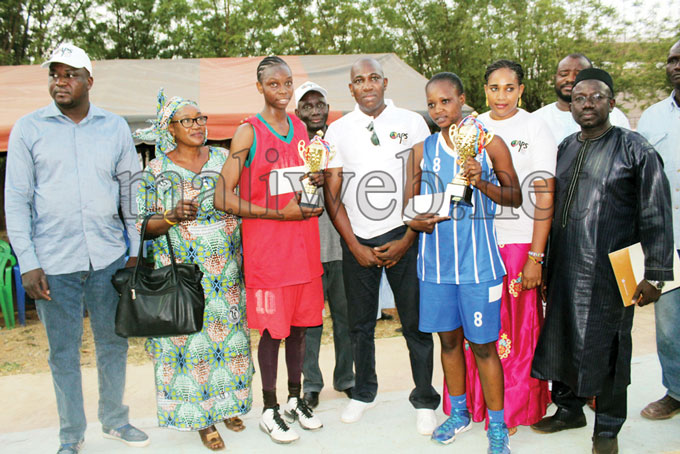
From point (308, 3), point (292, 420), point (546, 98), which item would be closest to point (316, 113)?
point (292, 420)

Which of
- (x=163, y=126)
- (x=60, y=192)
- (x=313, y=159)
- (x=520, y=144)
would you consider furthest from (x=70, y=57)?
(x=520, y=144)

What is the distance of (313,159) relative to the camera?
10.5ft

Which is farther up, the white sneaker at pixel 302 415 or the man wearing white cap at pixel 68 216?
the man wearing white cap at pixel 68 216

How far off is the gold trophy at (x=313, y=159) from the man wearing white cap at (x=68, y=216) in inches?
44.1

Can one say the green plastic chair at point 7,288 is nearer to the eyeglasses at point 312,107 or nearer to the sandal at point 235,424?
the sandal at point 235,424

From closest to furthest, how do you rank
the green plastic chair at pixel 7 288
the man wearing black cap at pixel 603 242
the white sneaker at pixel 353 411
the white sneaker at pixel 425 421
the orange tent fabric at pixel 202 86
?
1. the man wearing black cap at pixel 603 242
2. the white sneaker at pixel 425 421
3. the white sneaker at pixel 353 411
4. the green plastic chair at pixel 7 288
5. the orange tent fabric at pixel 202 86

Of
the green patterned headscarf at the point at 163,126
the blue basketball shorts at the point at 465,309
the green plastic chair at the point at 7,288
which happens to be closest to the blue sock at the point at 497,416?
the blue basketball shorts at the point at 465,309

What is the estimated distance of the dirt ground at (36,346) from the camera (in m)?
5.19

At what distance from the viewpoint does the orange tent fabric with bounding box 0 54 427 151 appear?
23.7ft

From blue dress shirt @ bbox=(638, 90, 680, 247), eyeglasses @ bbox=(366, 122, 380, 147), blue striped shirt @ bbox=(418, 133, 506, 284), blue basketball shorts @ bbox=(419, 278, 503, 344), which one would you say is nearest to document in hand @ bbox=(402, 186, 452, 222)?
blue striped shirt @ bbox=(418, 133, 506, 284)

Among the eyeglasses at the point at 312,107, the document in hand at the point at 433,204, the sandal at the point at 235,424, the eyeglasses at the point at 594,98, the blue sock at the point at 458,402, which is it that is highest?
the eyeglasses at the point at 312,107

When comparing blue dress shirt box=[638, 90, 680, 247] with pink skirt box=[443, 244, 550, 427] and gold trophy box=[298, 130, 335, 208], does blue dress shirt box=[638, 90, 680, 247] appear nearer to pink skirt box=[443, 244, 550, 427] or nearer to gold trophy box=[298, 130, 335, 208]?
pink skirt box=[443, 244, 550, 427]

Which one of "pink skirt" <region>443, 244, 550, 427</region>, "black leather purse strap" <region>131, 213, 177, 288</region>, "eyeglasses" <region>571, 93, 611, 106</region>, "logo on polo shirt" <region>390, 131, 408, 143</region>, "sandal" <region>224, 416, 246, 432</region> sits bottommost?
"sandal" <region>224, 416, 246, 432</region>

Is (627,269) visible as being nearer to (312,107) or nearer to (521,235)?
(521,235)
